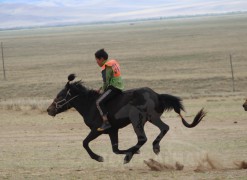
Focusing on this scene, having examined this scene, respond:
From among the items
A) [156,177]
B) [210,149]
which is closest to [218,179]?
[156,177]

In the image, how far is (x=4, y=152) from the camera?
14.9m

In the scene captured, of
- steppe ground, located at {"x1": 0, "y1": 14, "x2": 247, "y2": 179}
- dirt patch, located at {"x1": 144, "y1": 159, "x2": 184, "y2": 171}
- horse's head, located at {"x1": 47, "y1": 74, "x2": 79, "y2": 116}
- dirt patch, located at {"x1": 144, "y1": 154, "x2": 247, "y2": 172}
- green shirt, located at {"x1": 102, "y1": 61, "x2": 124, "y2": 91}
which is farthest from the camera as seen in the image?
horse's head, located at {"x1": 47, "y1": 74, "x2": 79, "y2": 116}

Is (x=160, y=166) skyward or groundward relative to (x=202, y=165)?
skyward

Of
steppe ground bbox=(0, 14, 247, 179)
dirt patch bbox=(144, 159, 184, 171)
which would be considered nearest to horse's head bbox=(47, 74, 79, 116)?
steppe ground bbox=(0, 14, 247, 179)

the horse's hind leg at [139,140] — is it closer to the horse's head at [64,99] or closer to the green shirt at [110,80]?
the green shirt at [110,80]

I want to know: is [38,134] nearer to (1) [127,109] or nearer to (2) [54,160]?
(2) [54,160]

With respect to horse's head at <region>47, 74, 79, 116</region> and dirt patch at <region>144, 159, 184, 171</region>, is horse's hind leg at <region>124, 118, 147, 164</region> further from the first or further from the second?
horse's head at <region>47, 74, 79, 116</region>

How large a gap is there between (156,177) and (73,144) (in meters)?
6.56

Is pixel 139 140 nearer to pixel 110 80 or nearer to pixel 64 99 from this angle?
Answer: pixel 110 80

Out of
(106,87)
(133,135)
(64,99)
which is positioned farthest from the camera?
(133,135)


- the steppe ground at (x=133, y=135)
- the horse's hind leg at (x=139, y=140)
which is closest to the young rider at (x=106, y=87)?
the horse's hind leg at (x=139, y=140)

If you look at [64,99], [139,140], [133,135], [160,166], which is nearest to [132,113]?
[139,140]

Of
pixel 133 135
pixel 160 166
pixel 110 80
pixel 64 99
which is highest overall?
pixel 110 80

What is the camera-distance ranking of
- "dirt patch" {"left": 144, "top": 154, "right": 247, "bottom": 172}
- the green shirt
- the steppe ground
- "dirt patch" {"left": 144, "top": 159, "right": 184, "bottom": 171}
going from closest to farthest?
1. "dirt patch" {"left": 144, "top": 154, "right": 247, "bottom": 172}
2. "dirt patch" {"left": 144, "top": 159, "right": 184, "bottom": 171}
3. the green shirt
4. the steppe ground
